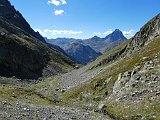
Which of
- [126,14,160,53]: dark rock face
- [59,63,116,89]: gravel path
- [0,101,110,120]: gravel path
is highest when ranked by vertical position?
[126,14,160,53]: dark rock face

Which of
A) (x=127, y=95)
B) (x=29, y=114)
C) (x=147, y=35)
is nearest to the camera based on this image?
(x=29, y=114)

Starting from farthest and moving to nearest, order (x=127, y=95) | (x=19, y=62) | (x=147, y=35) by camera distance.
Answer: (x=19, y=62) → (x=147, y=35) → (x=127, y=95)

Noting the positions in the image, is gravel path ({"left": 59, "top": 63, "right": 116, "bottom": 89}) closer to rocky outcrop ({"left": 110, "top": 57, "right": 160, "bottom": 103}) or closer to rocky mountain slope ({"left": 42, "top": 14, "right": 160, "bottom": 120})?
rocky mountain slope ({"left": 42, "top": 14, "right": 160, "bottom": 120})

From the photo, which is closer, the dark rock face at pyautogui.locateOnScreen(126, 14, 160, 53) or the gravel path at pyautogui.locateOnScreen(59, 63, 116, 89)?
the gravel path at pyautogui.locateOnScreen(59, 63, 116, 89)

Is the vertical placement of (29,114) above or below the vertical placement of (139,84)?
below

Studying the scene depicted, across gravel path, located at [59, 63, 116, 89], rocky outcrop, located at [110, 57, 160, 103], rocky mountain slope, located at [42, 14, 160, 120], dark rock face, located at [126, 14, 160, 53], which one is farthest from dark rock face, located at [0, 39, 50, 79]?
rocky outcrop, located at [110, 57, 160, 103]

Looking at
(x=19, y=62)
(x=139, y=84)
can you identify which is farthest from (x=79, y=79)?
(x=19, y=62)

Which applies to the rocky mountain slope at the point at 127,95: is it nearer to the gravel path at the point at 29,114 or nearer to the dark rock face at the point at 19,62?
the gravel path at the point at 29,114

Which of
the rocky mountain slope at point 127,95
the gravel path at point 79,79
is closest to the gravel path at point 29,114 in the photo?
the rocky mountain slope at point 127,95

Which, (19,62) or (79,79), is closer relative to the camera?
(79,79)

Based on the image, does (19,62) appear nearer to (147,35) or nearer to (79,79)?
(79,79)

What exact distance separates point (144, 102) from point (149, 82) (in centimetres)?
706

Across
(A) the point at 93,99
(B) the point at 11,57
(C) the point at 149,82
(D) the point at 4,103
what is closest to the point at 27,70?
(B) the point at 11,57

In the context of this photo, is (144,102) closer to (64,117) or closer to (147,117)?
(147,117)
